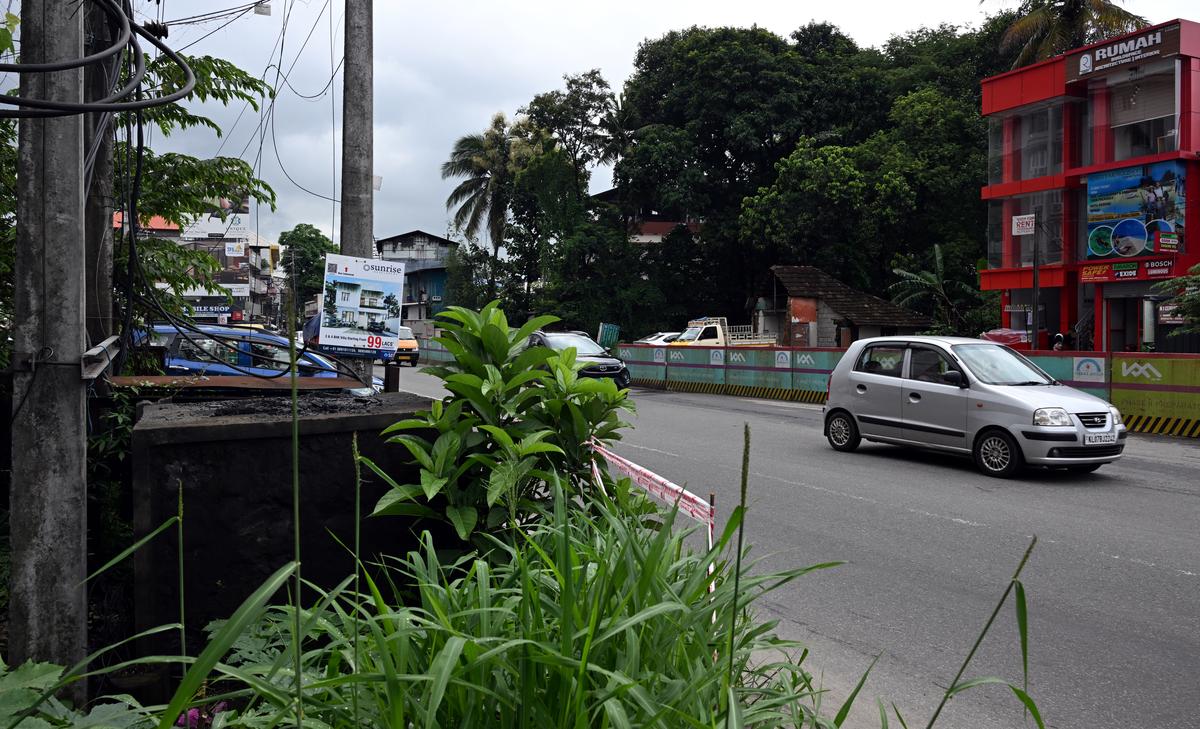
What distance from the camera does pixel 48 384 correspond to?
3.00m

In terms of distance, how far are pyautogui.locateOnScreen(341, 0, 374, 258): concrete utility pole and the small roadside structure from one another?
115 feet

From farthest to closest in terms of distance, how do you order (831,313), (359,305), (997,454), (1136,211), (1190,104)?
(831,313), (1136,211), (1190,104), (997,454), (359,305)

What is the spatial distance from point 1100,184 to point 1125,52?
13.6 ft

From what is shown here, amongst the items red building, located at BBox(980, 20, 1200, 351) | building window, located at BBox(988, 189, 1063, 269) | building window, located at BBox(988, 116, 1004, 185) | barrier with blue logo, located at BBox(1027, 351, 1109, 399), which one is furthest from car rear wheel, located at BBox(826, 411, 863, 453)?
building window, located at BBox(988, 116, 1004, 185)

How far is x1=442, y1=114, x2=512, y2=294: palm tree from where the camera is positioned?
49312mm

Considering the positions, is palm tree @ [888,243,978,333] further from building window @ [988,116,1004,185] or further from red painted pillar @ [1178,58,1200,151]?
red painted pillar @ [1178,58,1200,151]

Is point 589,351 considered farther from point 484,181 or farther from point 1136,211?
point 484,181

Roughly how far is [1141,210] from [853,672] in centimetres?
3022

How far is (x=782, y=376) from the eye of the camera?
25.0m

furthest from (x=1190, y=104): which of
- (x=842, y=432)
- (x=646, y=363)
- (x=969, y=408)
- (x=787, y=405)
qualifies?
(x=969, y=408)

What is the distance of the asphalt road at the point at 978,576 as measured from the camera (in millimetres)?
4609

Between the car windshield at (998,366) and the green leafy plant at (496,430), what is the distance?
329 inches

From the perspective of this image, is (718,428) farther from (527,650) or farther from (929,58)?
(929,58)

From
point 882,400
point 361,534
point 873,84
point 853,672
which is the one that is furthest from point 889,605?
point 873,84
